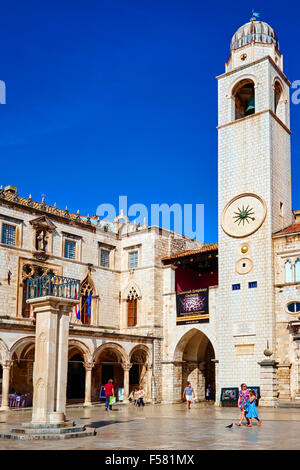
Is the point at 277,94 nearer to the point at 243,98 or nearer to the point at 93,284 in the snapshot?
the point at 243,98

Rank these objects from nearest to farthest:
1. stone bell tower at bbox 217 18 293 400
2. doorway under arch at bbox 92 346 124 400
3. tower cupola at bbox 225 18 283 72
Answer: stone bell tower at bbox 217 18 293 400
tower cupola at bbox 225 18 283 72
doorway under arch at bbox 92 346 124 400

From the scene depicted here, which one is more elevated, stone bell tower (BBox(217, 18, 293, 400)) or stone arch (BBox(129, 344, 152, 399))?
stone bell tower (BBox(217, 18, 293, 400))

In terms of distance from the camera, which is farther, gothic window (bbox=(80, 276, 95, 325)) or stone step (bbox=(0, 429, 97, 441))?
gothic window (bbox=(80, 276, 95, 325))

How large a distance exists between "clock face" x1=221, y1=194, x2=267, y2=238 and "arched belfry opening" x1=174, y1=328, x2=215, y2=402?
273 inches

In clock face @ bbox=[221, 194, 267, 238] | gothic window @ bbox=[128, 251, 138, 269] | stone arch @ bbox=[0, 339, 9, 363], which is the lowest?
stone arch @ bbox=[0, 339, 9, 363]

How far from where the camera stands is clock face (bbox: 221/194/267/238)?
1251 inches

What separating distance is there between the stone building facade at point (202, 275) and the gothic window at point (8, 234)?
75 mm

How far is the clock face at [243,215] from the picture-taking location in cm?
3177

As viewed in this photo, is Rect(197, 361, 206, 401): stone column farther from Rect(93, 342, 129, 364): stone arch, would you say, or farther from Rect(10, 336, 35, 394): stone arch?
Rect(10, 336, 35, 394): stone arch

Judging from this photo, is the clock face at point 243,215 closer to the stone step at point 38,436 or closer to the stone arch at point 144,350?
the stone arch at point 144,350

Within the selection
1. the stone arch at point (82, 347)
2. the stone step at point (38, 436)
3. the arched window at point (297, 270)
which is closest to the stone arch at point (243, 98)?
the arched window at point (297, 270)

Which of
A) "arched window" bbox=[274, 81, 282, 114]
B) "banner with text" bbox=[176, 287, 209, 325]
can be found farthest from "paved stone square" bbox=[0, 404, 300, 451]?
"arched window" bbox=[274, 81, 282, 114]

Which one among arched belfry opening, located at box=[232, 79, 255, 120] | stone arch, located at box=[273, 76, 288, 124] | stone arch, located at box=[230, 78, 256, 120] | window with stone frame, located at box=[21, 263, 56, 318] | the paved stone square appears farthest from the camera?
arched belfry opening, located at box=[232, 79, 255, 120]

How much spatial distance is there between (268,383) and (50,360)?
644 inches
